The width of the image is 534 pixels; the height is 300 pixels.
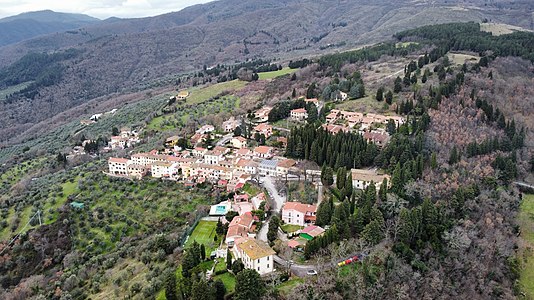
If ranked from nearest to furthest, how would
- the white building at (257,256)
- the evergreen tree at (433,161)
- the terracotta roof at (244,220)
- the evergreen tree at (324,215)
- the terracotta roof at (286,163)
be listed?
the white building at (257,256) < the evergreen tree at (324,215) < the terracotta roof at (244,220) < the evergreen tree at (433,161) < the terracotta roof at (286,163)

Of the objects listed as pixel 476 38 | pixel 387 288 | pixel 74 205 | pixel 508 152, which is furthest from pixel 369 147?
pixel 476 38

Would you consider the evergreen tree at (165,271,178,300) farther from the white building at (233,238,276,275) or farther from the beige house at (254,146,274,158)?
the beige house at (254,146,274,158)

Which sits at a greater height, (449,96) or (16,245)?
(449,96)

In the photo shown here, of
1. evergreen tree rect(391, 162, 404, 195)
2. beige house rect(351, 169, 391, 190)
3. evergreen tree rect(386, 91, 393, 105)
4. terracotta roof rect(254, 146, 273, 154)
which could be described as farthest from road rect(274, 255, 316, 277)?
evergreen tree rect(386, 91, 393, 105)

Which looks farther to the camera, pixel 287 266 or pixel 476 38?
pixel 476 38

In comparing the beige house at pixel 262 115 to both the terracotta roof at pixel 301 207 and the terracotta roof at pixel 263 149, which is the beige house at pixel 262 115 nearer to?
the terracotta roof at pixel 263 149

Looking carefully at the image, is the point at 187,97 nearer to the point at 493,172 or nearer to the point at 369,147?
the point at 369,147

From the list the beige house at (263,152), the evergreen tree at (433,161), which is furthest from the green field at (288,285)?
the beige house at (263,152)
